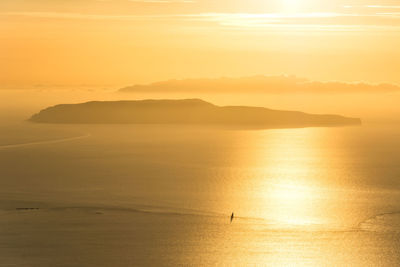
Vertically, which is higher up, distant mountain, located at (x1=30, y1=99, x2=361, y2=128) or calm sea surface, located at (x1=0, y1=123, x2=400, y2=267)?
calm sea surface, located at (x1=0, y1=123, x2=400, y2=267)

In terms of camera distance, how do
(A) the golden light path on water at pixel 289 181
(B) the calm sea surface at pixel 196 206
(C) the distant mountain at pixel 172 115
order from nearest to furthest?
(B) the calm sea surface at pixel 196 206
(A) the golden light path on water at pixel 289 181
(C) the distant mountain at pixel 172 115

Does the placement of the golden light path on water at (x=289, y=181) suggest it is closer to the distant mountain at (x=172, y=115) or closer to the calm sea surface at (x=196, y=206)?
the calm sea surface at (x=196, y=206)

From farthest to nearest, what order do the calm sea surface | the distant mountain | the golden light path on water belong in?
the distant mountain
the golden light path on water
the calm sea surface

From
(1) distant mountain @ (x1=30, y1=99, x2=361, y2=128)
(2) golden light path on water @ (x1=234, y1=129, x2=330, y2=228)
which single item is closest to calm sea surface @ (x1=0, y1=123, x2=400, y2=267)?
(2) golden light path on water @ (x1=234, y1=129, x2=330, y2=228)

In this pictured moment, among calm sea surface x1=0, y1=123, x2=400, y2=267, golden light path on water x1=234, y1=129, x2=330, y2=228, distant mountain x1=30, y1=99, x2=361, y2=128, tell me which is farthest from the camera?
distant mountain x1=30, y1=99, x2=361, y2=128

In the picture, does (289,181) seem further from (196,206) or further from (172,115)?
(172,115)

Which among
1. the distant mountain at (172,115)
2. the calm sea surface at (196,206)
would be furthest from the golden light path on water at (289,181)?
the distant mountain at (172,115)

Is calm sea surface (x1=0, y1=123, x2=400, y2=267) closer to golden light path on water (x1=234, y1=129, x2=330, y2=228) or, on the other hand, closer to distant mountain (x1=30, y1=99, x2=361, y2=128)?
golden light path on water (x1=234, y1=129, x2=330, y2=228)

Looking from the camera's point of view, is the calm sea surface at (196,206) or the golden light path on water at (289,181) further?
the golden light path on water at (289,181)
